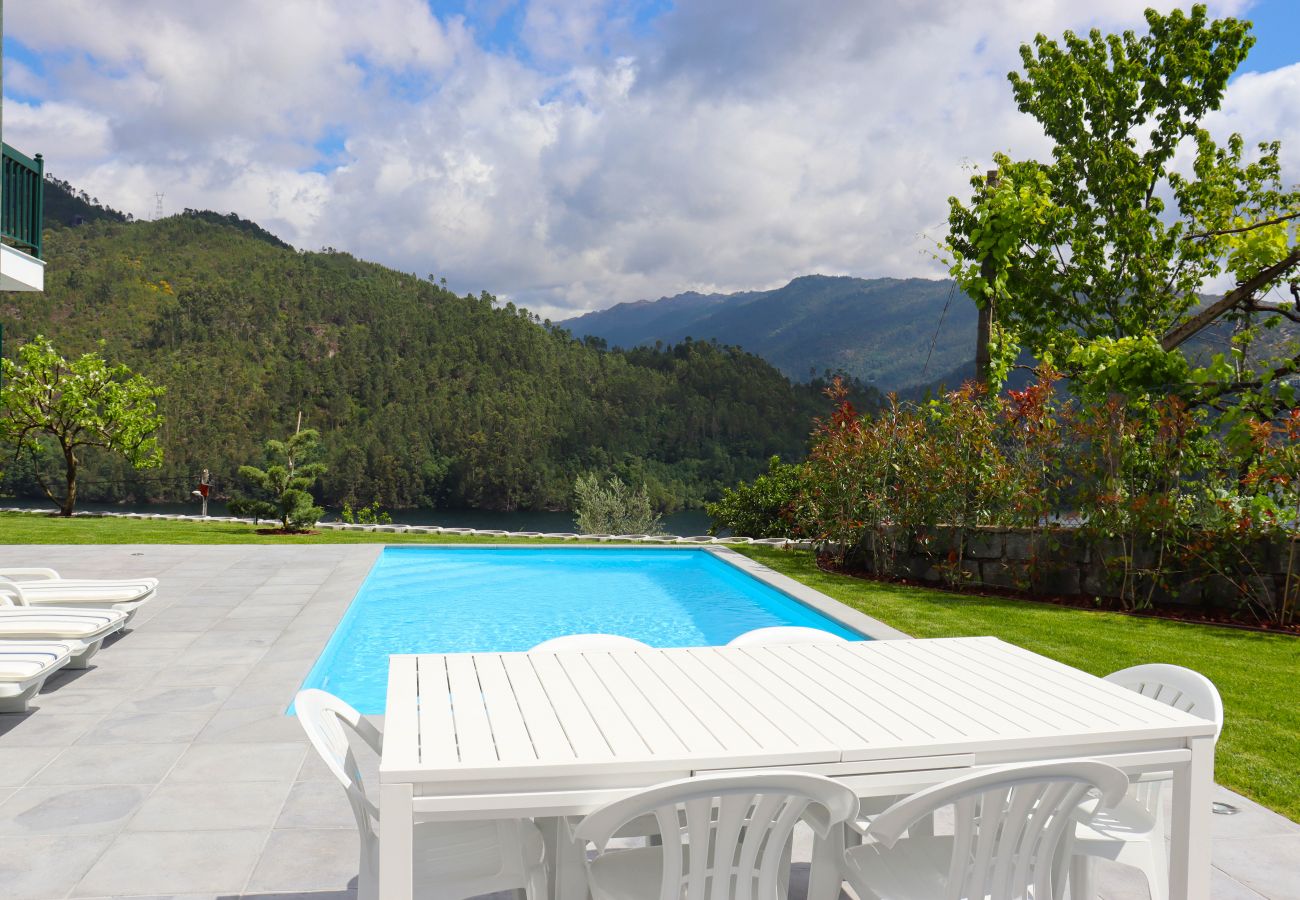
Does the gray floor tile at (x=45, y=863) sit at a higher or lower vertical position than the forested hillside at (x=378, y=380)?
lower

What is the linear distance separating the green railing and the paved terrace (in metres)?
3.05

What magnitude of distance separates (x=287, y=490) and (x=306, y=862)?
11.0m

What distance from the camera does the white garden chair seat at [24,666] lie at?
391 centimetres

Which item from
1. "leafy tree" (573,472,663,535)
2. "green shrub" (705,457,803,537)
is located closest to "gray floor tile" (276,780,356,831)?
"green shrub" (705,457,803,537)

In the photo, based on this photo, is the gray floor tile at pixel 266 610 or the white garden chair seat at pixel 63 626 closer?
the white garden chair seat at pixel 63 626

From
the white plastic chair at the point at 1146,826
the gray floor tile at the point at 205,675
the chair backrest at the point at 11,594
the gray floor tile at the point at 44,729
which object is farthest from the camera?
the chair backrest at the point at 11,594

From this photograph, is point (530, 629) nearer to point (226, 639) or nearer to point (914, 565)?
point (226, 639)

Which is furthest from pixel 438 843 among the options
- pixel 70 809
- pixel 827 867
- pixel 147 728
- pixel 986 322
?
pixel 986 322

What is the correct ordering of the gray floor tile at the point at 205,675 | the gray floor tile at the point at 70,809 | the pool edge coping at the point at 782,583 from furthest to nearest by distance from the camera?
the pool edge coping at the point at 782,583 < the gray floor tile at the point at 205,675 < the gray floor tile at the point at 70,809

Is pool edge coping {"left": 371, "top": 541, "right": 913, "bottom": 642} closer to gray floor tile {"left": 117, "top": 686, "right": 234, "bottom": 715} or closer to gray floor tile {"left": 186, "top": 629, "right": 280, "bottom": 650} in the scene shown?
gray floor tile {"left": 186, "top": 629, "right": 280, "bottom": 650}

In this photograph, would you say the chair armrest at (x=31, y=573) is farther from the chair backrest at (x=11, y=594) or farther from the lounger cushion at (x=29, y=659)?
the lounger cushion at (x=29, y=659)

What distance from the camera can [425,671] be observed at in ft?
8.84

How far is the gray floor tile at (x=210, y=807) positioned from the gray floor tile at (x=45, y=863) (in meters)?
0.16

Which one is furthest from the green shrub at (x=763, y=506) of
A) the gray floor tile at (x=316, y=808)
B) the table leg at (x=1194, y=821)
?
the table leg at (x=1194, y=821)
